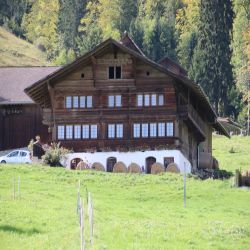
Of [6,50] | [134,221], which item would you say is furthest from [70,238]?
[6,50]

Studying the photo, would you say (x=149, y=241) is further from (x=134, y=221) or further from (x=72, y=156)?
(x=72, y=156)

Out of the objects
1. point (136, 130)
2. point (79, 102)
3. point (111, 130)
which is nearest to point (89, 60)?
point (79, 102)

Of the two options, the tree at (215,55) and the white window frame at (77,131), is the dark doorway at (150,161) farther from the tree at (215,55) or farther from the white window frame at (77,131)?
the tree at (215,55)

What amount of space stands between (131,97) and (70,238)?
3347cm

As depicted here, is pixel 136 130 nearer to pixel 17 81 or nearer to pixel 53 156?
pixel 53 156

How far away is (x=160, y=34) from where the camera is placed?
154 meters

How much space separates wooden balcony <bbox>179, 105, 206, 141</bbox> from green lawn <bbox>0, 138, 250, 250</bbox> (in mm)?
9396

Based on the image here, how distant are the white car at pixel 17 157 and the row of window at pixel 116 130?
226 centimetres

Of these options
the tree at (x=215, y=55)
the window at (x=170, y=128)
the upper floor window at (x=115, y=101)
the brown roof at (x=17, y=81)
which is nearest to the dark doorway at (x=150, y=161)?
the window at (x=170, y=128)

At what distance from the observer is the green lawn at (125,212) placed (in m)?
34.9

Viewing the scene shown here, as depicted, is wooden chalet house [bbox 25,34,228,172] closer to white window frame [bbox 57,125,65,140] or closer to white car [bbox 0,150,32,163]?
white window frame [bbox 57,125,65,140]

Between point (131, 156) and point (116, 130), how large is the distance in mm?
2288

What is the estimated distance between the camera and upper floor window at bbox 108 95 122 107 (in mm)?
67562

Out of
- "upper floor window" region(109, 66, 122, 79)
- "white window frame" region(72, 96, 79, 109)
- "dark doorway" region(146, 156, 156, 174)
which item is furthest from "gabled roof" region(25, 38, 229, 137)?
"dark doorway" region(146, 156, 156, 174)
